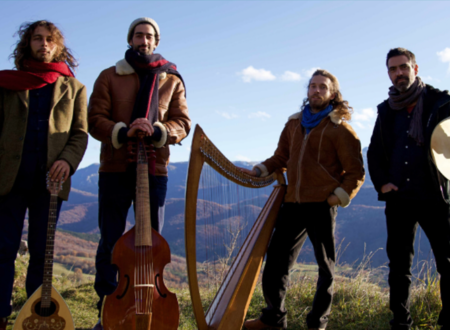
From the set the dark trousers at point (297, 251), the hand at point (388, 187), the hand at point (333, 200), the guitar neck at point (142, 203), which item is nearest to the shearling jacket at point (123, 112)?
the guitar neck at point (142, 203)

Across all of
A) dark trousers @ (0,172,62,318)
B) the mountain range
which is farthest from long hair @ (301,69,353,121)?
the mountain range

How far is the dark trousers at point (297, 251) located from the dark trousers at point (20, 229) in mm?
1566

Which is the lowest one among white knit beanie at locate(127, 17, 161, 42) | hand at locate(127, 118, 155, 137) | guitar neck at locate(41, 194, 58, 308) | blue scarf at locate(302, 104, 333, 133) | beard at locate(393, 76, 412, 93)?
→ guitar neck at locate(41, 194, 58, 308)

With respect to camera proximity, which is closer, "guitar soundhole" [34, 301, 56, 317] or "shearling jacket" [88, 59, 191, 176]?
"guitar soundhole" [34, 301, 56, 317]

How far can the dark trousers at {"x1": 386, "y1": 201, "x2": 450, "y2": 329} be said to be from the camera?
2797 millimetres

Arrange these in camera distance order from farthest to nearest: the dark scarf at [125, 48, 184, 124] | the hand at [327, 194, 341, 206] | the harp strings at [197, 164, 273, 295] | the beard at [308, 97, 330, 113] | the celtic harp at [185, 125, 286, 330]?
the beard at [308, 97, 330, 113]
the hand at [327, 194, 341, 206]
the dark scarf at [125, 48, 184, 124]
the harp strings at [197, 164, 273, 295]
the celtic harp at [185, 125, 286, 330]

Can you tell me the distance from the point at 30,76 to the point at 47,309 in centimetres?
144

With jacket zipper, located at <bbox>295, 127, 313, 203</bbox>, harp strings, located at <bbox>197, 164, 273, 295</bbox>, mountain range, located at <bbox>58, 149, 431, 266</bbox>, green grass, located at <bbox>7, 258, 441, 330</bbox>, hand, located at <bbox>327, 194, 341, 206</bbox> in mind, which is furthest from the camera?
mountain range, located at <bbox>58, 149, 431, 266</bbox>

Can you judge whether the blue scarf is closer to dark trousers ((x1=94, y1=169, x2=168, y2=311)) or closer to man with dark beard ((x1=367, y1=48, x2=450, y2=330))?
man with dark beard ((x1=367, y1=48, x2=450, y2=330))

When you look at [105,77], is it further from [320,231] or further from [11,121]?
[320,231]

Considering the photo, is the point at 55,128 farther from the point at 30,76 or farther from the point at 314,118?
the point at 314,118

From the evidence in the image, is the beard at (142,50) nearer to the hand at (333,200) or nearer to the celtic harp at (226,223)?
the celtic harp at (226,223)

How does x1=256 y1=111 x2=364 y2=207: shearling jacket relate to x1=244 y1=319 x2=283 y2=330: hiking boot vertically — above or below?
above

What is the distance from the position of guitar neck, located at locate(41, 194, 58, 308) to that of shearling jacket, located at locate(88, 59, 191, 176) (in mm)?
455
